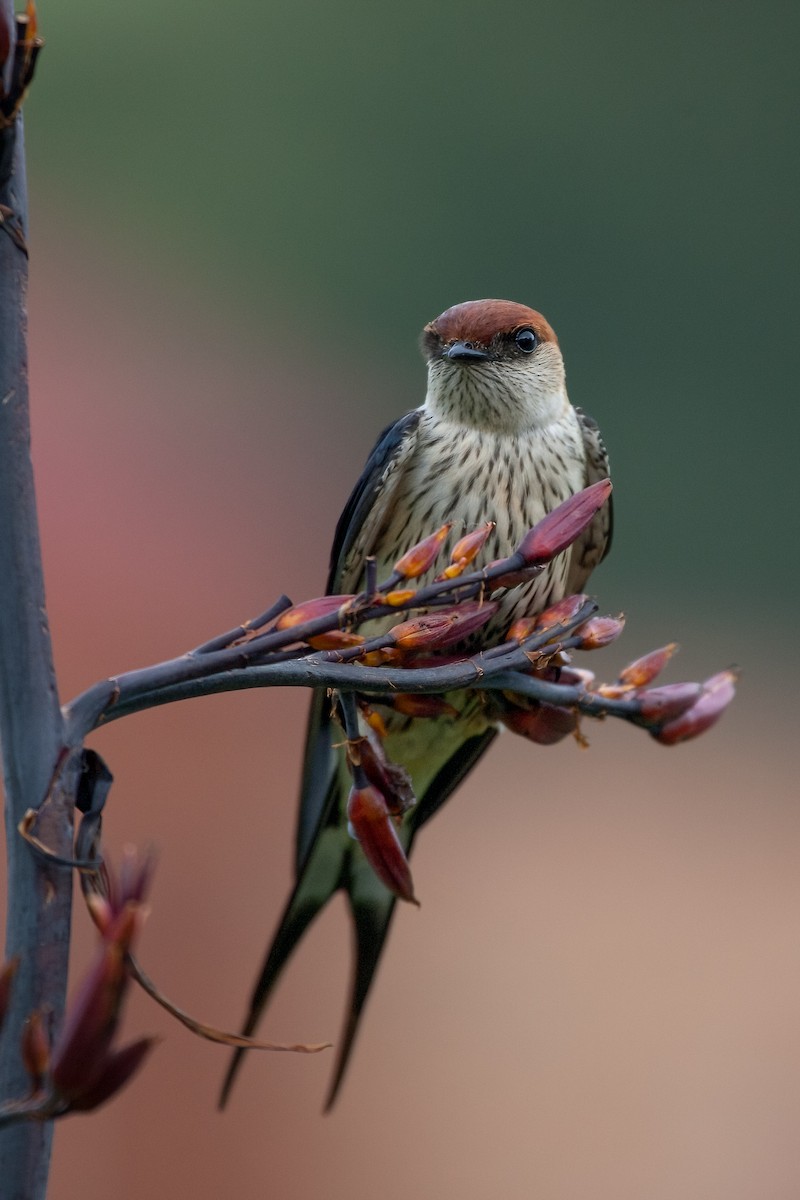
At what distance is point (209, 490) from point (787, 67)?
96.9 inches

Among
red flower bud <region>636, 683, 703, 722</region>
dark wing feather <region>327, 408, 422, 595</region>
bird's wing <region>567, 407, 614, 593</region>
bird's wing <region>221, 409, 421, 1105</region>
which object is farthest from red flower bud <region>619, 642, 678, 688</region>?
bird's wing <region>567, 407, 614, 593</region>

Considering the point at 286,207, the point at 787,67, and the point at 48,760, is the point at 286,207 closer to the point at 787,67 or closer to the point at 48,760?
the point at 787,67

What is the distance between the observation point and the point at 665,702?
3.42 ft

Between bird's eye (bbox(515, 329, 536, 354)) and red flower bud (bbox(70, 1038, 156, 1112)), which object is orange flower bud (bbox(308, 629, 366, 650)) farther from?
bird's eye (bbox(515, 329, 536, 354))

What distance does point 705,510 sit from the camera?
3682mm

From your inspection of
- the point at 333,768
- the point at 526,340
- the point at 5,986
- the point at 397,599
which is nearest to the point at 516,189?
the point at 526,340

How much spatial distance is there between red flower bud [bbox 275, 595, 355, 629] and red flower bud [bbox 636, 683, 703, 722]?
320 millimetres

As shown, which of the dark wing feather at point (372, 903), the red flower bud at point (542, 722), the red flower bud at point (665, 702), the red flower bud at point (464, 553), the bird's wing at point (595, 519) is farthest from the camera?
the bird's wing at point (595, 519)

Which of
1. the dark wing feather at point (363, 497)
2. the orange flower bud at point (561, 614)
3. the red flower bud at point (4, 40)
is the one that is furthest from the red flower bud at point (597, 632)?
the dark wing feather at point (363, 497)

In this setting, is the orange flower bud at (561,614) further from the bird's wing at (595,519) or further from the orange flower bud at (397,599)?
the bird's wing at (595,519)

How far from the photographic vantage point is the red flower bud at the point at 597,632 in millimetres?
1057

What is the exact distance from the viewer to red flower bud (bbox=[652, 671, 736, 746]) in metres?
1.06

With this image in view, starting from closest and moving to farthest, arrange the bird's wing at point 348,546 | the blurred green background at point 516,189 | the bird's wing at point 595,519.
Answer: the bird's wing at point 348,546 < the bird's wing at point 595,519 < the blurred green background at point 516,189

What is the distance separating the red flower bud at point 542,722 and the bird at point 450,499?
1.28ft
